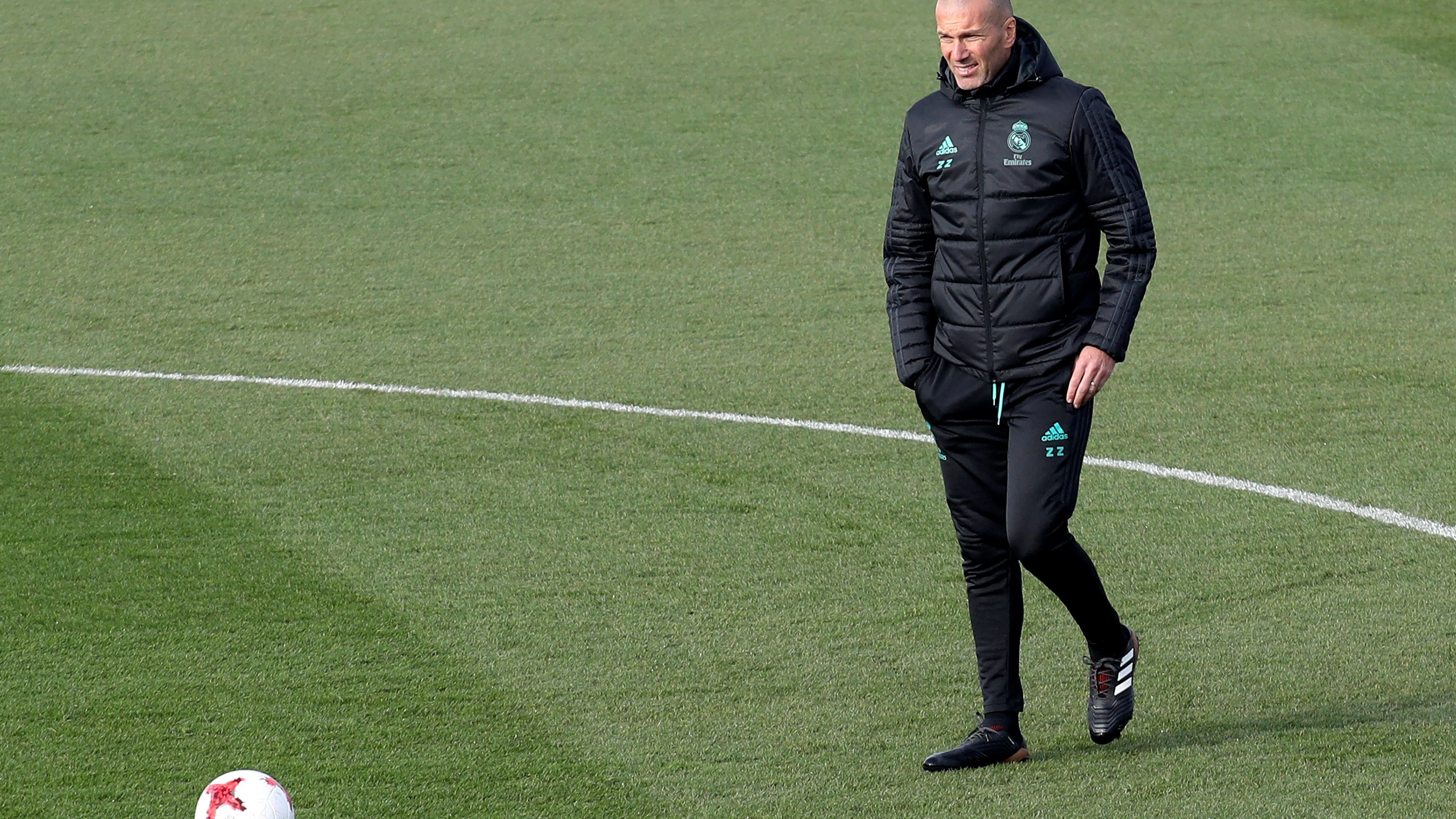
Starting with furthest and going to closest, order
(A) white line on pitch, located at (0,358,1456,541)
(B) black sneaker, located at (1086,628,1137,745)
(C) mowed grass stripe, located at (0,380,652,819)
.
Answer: (A) white line on pitch, located at (0,358,1456,541) < (B) black sneaker, located at (1086,628,1137,745) < (C) mowed grass stripe, located at (0,380,652,819)

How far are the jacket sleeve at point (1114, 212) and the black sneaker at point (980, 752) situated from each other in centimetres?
104

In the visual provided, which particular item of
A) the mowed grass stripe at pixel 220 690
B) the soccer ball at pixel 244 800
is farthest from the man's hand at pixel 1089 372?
the soccer ball at pixel 244 800

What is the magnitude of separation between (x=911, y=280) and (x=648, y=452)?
3265mm

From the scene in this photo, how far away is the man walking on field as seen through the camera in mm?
4227

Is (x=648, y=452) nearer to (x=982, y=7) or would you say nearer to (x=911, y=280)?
(x=911, y=280)

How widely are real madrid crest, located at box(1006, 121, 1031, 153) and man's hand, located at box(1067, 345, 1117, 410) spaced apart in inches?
19.8

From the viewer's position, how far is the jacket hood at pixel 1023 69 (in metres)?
4.25

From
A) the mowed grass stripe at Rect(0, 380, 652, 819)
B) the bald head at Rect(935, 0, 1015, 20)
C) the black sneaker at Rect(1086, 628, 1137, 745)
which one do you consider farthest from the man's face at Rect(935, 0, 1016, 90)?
the mowed grass stripe at Rect(0, 380, 652, 819)

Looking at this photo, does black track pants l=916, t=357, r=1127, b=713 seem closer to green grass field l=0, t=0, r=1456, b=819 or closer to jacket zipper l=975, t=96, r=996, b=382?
jacket zipper l=975, t=96, r=996, b=382

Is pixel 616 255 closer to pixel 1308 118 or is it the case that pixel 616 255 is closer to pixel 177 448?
pixel 177 448

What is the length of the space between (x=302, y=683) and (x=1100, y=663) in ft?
7.50

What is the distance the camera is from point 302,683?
5160 millimetres

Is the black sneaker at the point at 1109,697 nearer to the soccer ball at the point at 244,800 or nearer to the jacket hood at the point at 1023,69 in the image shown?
the jacket hood at the point at 1023,69

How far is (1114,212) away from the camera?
4.25 meters
